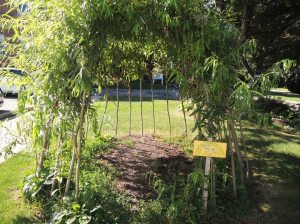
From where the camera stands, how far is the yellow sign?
13.3 feet

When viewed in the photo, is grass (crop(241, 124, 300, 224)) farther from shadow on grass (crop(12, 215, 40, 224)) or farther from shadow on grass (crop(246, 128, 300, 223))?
shadow on grass (crop(12, 215, 40, 224))

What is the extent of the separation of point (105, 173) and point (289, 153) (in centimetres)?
437

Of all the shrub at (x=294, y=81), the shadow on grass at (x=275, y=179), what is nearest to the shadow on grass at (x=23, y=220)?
the shadow on grass at (x=275, y=179)

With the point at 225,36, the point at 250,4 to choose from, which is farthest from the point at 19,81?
the point at 250,4

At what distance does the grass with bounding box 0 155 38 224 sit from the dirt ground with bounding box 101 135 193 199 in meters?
1.32

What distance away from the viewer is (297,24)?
34.7 feet

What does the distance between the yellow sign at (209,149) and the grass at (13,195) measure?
6.99ft

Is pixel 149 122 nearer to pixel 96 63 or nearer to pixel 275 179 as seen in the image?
pixel 275 179

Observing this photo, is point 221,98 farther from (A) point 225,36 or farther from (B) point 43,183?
(B) point 43,183

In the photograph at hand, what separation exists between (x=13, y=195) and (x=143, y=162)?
2305 mm

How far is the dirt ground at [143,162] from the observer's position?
17.3ft

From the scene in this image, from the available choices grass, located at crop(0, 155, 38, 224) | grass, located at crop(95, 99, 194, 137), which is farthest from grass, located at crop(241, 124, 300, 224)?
grass, located at crop(0, 155, 38, 224)

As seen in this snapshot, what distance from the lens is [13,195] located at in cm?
494

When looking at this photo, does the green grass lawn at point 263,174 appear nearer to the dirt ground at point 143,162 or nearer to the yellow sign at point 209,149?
the dirt ground at point 143,162
